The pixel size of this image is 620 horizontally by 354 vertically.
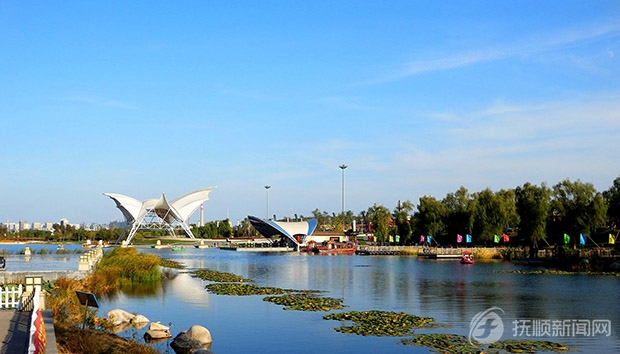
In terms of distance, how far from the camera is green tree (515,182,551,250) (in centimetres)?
7500

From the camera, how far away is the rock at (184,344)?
1978 cm

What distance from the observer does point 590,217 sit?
→ 228 feet

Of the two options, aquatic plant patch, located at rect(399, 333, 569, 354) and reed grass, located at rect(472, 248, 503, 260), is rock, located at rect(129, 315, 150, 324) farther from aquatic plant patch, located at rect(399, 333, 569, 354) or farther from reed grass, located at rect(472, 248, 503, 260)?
reed grass, located at rect(472, 248, 503, 260)

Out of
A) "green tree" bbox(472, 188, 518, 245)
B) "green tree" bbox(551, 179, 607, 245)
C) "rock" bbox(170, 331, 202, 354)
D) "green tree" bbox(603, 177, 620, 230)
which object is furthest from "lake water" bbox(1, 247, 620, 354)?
"green tree" bbox(472, 188, 518, 245)

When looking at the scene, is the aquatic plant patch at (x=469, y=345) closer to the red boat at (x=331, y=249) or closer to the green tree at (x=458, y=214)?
the green tree at (x=458, y=214)

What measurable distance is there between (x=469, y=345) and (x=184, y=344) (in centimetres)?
877

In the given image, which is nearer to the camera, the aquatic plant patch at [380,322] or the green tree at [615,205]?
the aquatic plant patch at [380,322]

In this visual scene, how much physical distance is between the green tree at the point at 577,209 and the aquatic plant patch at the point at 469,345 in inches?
2118

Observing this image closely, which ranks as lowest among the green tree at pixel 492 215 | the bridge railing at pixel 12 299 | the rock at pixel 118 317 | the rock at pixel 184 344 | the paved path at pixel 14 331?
the rock at pixel 184 344

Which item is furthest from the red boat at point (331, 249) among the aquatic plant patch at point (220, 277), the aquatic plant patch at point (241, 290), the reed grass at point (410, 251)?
the aquatic plant patch at point (241, 290)

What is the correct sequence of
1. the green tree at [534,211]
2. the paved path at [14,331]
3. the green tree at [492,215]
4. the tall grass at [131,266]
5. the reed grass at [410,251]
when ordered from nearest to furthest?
the paved path at [14,331] < the tall grass at [131,266] < the green tree at [534,211] < the green tree at [492,215] < the reed grass at [410,251]

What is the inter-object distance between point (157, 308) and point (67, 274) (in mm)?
5231

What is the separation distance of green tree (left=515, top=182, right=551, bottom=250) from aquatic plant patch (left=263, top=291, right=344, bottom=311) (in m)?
48.0

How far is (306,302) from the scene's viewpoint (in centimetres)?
3066
